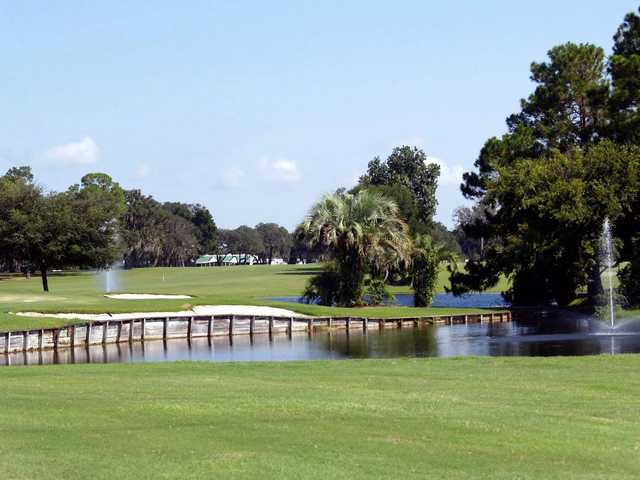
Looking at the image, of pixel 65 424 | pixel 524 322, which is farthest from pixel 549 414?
pixel 524 322

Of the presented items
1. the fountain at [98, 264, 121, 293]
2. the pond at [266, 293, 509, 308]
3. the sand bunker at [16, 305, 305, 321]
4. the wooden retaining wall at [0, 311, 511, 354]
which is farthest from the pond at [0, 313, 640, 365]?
the fountain at [98, 264, 121, 293]

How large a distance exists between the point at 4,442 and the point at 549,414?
32.1ft

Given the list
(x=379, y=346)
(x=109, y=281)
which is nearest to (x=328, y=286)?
(x=379, y=346)

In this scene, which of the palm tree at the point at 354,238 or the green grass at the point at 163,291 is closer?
the green grass at the point at 163,291

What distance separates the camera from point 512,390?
77.5ft

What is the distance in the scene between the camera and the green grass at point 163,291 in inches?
2173

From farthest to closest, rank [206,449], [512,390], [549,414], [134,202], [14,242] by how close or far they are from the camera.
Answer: [134,202], [14,242], [512,390], [549,414], [206,449]

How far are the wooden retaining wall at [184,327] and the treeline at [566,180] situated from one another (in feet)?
21.8

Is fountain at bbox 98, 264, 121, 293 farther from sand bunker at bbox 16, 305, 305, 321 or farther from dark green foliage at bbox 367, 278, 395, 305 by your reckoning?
sand bunker at bbox 16, 305, 305, 321

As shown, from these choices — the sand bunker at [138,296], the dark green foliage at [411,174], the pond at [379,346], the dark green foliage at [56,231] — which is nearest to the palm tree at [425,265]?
the pond at [379,346]

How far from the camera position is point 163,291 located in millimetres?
95500

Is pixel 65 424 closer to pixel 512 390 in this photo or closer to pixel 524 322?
pixel 512 390

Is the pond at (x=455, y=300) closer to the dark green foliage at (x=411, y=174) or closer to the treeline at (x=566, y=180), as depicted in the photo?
the treeline at (x=566, y=180)

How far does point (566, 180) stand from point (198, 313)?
24.3 meters
